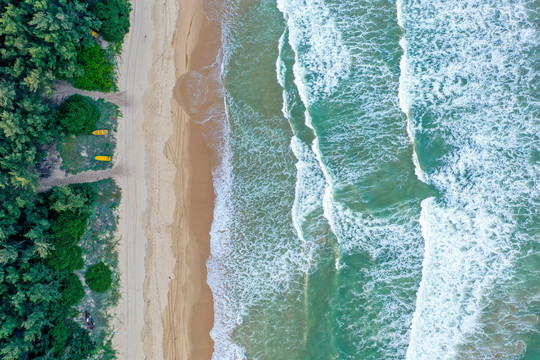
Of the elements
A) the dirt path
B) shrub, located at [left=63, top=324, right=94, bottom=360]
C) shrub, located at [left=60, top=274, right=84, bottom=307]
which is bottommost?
shrub, located at [left=63, top=324, right=94, bottom=360]

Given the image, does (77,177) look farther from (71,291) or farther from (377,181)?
(377,181)

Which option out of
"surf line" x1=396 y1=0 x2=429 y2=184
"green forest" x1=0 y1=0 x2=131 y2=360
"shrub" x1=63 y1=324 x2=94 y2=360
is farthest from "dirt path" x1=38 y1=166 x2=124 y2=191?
"surf line" x1=396 y1=0 x2=429 y2=184

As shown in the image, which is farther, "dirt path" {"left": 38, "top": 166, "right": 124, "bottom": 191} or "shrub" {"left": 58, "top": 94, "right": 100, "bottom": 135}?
"dirt path" {"left": 38, "top": 166, "right": 124, "bottom": 191}

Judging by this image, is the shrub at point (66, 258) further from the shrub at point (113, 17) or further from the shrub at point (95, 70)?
the shrub at point (113, 17)

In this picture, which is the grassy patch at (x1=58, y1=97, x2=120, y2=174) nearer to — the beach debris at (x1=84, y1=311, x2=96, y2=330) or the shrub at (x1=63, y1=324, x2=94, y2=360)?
the beach debris at (x1=84, y1=311, x2=96, y2=330)

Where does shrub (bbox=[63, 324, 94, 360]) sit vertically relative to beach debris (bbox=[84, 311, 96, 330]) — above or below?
below

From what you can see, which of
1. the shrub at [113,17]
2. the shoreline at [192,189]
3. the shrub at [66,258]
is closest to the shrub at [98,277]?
the shrub at [66,258]
